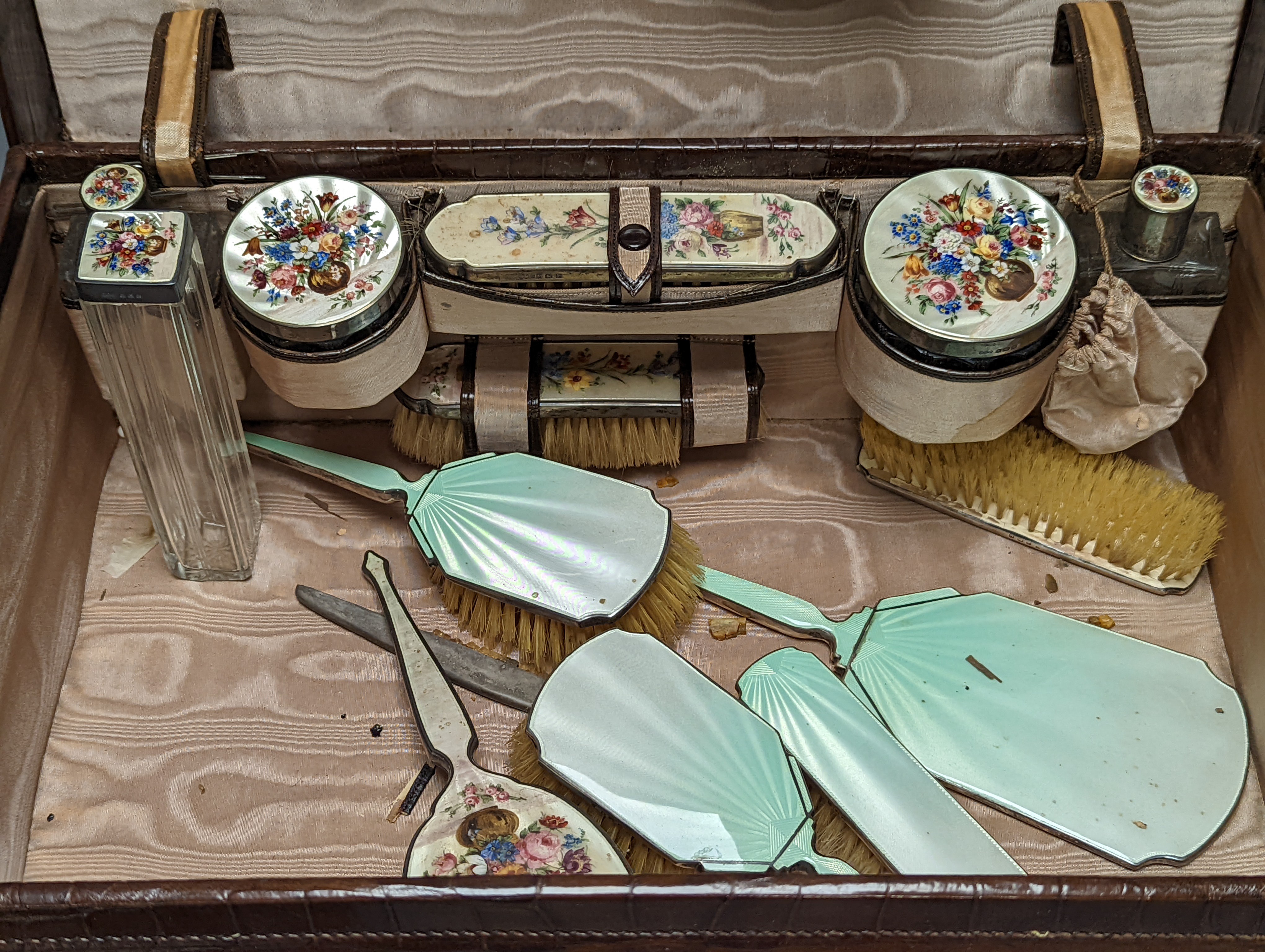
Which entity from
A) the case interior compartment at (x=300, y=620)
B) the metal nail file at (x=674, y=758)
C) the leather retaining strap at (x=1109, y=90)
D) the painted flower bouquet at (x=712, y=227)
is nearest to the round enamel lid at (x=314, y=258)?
the case interior compartment at (x=300, y=620)

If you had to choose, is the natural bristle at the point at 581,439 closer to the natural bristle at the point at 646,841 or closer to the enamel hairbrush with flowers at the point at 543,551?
the enamel hairbrush with flowers at the point at 543,551

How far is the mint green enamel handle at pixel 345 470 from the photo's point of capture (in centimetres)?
107

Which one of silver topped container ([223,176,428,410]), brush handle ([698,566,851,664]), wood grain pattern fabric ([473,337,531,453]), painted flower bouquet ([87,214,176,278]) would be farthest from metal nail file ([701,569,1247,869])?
painted flower bouquet ([87,214,176,278])

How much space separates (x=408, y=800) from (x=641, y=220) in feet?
1.64

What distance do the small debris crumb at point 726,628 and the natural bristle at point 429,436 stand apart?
0.92 feet

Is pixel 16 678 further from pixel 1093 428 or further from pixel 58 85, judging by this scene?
pixel 1093 428

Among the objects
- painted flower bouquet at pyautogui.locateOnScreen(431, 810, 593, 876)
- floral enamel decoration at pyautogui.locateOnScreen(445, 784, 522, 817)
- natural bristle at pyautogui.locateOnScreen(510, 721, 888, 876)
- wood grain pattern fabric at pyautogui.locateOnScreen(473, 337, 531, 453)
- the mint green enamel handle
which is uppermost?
wood grain pattern fabric at pyautogui.locateOnScreen(473, 337, 531, 453)

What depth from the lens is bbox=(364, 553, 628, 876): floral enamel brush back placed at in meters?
0.86

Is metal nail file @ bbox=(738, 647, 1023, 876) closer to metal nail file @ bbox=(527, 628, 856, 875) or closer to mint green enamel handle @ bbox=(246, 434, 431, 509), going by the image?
metal nail file @ bbox=(527, 628, 856, 875)

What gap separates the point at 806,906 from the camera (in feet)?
2.38

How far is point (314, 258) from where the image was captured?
97 centimetres

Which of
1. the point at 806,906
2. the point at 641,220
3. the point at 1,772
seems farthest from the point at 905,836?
the point at 1,772

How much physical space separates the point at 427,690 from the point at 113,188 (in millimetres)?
485

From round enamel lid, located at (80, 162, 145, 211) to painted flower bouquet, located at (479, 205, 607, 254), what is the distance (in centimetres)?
28
